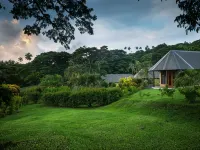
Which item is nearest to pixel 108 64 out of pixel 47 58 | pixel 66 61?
pixel 66 61

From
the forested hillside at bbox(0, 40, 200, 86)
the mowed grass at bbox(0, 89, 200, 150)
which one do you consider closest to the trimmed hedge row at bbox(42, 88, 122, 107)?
the mowed grass at bbox(0, 89, 200, 150)

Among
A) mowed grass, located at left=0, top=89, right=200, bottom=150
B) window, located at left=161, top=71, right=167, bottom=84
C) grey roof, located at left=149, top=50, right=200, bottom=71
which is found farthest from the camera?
window, located at left=161, top=71, right=167, bottom=84

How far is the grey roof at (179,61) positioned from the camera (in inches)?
1135

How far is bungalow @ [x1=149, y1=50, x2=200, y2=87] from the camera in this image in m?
28.8

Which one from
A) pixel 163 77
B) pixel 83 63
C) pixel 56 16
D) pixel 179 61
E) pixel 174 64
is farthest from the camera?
pixel 83 63

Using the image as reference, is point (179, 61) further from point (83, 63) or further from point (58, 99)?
point (83, 63)

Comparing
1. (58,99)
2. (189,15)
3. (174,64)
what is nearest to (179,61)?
(174,64)

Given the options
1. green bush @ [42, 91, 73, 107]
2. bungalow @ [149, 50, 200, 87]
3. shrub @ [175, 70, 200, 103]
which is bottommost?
green bush @ [42, 91, 73, 107]

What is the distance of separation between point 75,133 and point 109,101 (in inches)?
466

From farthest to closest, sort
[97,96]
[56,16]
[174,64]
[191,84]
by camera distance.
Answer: [174,64]
[97,96]
[191,84]
[56,16]

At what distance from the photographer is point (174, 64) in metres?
29.3

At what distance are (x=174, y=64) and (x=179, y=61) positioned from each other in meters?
1.03

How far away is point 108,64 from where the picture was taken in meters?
66.8

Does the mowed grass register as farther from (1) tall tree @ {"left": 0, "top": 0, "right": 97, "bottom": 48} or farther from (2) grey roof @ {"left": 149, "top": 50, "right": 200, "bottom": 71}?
(2) grey roof @ {"left": 149, "top": 50, "right": 200, "bottom": 71}
